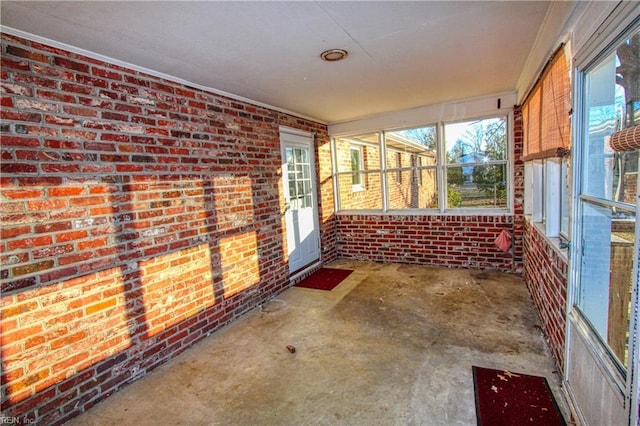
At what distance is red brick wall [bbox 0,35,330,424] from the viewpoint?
1.93m

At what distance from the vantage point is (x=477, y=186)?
461cm

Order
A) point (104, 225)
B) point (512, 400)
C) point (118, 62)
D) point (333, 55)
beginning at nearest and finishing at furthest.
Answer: point (512, 400) < point (104, 225) < point (118, 62) < point (333, 55)

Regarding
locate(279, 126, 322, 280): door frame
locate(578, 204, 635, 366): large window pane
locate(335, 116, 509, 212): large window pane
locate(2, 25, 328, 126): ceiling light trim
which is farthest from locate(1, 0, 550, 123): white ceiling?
locate(578, 204, 635, 366): large window pane

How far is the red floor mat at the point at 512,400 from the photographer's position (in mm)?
1836

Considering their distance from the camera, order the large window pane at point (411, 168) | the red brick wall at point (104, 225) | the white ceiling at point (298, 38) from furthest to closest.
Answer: the large window pane at point (411, 168) → the red brick wall at point (104, 225) → the white ceiling at point (298, 38)

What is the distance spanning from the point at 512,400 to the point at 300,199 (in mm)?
3524

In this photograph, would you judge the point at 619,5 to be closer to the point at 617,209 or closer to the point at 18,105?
the point at 617,209

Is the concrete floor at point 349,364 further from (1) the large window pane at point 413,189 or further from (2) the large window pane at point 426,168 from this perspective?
(1) the large window pane at point 413,189

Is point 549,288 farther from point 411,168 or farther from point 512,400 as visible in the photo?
point 411,168

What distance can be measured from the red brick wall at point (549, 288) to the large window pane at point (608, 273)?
28 cm

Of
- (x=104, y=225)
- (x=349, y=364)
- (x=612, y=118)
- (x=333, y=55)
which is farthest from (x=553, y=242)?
(x=104, y=225)

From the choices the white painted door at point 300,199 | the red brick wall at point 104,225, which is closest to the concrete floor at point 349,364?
the red brick wall at point 104,225

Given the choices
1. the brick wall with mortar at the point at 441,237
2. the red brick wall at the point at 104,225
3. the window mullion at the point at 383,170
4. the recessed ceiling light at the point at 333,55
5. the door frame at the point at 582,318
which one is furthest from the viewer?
the window mullion at the point at 383,170

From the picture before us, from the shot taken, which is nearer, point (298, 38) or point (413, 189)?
point (298, 38)
